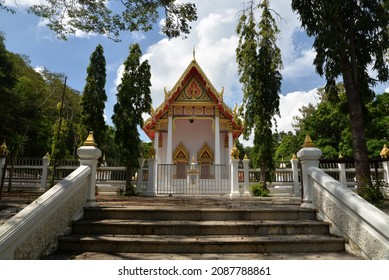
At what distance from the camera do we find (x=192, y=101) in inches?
589

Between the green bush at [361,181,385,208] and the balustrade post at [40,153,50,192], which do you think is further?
the balustrade post at [40,153,50,192]

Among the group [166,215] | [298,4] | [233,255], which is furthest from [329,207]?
[298,4]

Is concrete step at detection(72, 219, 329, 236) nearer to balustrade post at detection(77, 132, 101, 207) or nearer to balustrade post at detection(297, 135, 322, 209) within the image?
balustrade post at detection(297, 135, 322, 209)

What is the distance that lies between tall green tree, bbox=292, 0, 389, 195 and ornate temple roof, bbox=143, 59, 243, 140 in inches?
303

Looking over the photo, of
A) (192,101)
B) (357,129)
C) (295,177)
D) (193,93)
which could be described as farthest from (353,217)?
(193,93)

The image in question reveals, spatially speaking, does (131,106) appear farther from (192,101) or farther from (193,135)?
(193,135)

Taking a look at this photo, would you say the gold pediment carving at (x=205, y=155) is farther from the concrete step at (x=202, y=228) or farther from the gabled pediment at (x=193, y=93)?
the concrete step at (x=202, y=228)

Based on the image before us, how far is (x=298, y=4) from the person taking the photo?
728cm

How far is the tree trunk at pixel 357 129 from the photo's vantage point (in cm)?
621

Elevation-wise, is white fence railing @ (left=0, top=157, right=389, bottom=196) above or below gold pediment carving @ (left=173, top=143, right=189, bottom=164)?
below

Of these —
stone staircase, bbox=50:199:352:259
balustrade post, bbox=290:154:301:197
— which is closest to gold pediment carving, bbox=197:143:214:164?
balustrade post, bbox=290:154:301:197

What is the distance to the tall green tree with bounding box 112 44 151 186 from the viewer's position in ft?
35.8

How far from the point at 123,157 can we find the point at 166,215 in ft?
22.4

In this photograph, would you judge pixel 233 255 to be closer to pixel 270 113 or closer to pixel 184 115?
pixel 270 113
